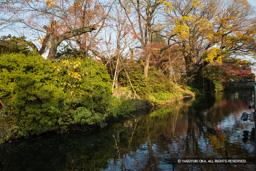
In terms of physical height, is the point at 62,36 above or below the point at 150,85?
above

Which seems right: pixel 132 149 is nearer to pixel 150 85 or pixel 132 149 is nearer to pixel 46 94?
pixel 46 94

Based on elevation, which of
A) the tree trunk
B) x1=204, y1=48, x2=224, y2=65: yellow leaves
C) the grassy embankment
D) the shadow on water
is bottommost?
the shadow on water

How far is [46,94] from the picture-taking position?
8.27 metres

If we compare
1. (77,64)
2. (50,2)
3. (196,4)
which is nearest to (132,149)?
(77,64)

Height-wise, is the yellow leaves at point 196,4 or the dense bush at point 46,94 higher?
the yellow leaves at point 196,4

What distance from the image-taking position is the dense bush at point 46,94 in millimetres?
8039

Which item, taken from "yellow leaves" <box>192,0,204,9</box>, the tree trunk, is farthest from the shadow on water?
"yellow leaves" <box>192,0,204,9</box>

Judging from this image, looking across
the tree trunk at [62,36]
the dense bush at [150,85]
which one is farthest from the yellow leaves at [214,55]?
the tree trunk at [62,36]

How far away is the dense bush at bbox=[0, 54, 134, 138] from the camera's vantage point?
8.04 m

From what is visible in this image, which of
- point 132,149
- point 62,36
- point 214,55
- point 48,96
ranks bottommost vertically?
point 132,149

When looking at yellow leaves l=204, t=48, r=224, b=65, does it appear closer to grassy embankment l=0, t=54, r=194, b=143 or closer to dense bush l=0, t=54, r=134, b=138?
grassy embankment l=0, t=54, r=194, b=143

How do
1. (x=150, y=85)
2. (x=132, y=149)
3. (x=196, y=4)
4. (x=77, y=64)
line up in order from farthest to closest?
1. (x=196, y=4)
2. (x=150, y=85)
3. (x=77, y=64)
4. (x=132, y=149)

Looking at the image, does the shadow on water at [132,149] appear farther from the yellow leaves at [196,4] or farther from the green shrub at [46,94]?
the yellow leaves at [196,4]

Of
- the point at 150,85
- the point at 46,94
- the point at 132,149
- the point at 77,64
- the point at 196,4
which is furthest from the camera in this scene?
the point at 196,4
